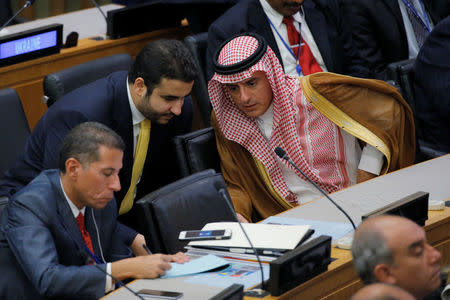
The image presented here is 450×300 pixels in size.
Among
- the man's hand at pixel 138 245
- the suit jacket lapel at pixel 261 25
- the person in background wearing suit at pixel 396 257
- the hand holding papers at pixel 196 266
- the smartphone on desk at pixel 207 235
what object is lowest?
the man's hand at pixel 138 245

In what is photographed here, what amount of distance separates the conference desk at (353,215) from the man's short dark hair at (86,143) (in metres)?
0.45

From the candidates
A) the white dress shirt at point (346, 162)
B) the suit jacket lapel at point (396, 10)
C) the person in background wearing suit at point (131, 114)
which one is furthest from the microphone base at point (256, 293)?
the suit jacket lapel at point (396, 10)

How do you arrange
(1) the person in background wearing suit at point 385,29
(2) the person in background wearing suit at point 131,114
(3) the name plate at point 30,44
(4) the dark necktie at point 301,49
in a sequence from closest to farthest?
(2) the person in background wearing suit at point 131,114
(4) the dark necktie at point 301,49
(3) the name plate at point 30,44
(1) the person in background wearing suit at point 385,29

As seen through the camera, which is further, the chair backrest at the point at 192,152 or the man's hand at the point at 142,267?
the chair backrest at the point at 192,152

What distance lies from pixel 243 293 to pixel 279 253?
0.27 metres

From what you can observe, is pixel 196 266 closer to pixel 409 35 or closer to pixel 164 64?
pixel 164 64

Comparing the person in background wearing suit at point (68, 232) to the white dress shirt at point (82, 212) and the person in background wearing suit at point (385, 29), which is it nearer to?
the white dress shirt at point (82, 212)

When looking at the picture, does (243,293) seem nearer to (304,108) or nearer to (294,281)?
(294,281)

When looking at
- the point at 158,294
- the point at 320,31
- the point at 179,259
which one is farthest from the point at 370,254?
the point at 320,31

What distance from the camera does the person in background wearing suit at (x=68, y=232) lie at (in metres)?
2.24

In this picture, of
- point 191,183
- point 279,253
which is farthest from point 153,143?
point 279,253

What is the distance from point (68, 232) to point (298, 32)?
1.91 metres

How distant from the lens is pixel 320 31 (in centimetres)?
396

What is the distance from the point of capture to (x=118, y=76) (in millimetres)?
3180
